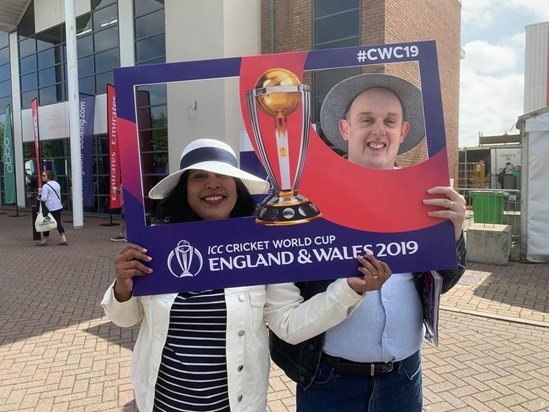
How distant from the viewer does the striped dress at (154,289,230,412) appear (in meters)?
1.56

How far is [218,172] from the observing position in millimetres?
1448

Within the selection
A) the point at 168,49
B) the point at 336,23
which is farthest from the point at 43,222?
the point at 336,23

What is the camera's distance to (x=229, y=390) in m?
1.57

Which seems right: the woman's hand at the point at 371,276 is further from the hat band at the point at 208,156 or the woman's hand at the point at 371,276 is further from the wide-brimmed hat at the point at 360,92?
the hat band at the point at 208,156

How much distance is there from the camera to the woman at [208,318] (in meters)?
1.55

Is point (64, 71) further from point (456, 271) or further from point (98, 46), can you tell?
point (456, 271)

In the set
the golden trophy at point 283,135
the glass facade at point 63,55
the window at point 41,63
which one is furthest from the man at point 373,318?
the window at point 41,63

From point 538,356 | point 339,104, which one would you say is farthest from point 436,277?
point 538,356

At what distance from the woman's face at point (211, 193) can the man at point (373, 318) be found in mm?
410

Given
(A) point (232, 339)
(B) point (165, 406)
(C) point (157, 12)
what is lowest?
(B) point (165, 406)

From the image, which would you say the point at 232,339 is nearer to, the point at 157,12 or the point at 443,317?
the point at 443,317

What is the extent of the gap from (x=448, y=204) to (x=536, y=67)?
799 inches

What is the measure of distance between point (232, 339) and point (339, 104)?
3.04 ft

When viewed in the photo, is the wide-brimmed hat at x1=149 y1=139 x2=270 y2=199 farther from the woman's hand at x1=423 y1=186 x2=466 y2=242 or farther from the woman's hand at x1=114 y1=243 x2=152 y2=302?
the woman's hand at x1=423 y1=186 x2=466 y2=242
